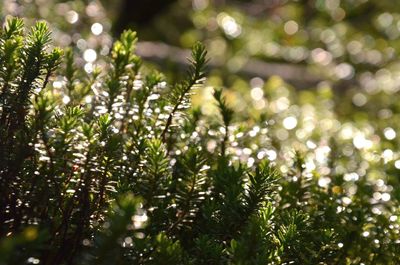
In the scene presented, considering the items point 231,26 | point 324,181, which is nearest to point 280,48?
point 231,26

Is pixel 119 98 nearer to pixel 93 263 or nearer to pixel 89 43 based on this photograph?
pixel 93 263

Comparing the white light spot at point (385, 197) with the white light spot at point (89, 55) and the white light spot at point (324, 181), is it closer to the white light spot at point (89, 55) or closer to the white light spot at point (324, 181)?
the white light spot at point (324, 181)

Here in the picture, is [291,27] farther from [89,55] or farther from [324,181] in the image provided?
[324,181]

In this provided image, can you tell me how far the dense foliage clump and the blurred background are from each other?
1.47 m

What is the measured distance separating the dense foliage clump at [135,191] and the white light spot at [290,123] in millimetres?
1598

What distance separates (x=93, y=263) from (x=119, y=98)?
0.68 meters

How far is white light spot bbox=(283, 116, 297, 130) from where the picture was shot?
3538mm

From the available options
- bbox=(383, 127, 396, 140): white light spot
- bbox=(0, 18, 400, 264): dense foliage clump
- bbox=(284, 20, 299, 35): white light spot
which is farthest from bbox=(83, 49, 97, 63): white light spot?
bbox=(284, 20, 299, 35): white light spot

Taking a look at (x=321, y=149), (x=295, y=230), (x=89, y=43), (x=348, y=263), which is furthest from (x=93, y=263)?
(x=89, y=43)

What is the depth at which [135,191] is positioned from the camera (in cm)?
164

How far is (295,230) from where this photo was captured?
1.59 m

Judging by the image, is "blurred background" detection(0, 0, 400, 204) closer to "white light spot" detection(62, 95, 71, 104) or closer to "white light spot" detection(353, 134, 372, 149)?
"white light spot" detection(353, 134, 372, 149)

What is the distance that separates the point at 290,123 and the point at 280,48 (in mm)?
2505

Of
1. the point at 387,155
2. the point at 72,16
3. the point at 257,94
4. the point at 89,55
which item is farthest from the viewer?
the point at 72,16
